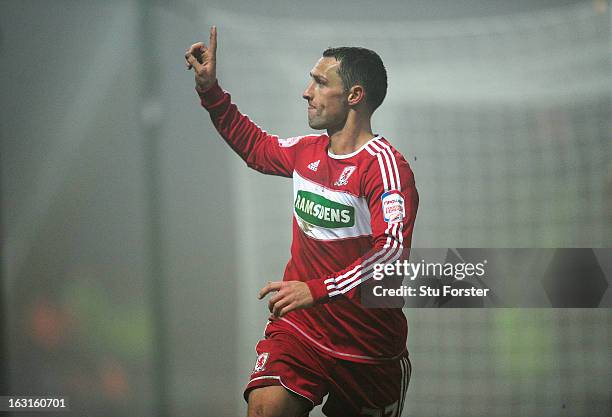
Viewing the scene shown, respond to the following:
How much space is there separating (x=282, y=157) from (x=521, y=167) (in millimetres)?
845

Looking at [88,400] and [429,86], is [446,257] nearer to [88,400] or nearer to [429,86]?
[429,86]

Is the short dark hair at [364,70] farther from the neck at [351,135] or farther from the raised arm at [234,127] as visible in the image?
the raised arm at [234,127]

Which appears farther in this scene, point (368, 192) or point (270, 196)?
point (270, 196)

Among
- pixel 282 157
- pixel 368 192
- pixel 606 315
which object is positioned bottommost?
pixel 606 315

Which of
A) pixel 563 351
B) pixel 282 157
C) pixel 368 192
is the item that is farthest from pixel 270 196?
pixel 563 351

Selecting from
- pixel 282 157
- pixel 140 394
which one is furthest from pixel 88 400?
pixel 282 157

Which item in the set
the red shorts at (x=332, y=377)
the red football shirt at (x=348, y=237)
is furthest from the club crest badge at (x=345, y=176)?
the red shorts at (x=332, y=377)

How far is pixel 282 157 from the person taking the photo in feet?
7.64

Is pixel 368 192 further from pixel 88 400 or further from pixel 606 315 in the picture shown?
pixel 88 400

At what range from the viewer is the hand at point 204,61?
2309 millimetres

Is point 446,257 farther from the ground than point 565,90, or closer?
closer

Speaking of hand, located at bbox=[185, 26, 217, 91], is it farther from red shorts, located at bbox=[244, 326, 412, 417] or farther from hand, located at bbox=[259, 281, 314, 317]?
red shorts, located at bbox=[244, 326, 412, 417]

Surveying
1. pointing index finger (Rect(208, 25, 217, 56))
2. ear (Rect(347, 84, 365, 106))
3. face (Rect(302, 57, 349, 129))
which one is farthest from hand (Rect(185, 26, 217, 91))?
ear (Rect(347, 84, 365, 106))

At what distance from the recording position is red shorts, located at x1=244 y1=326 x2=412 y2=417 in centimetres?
211
